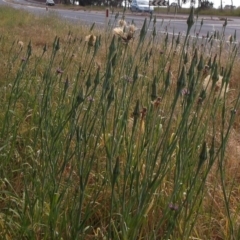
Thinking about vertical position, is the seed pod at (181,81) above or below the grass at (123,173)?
above

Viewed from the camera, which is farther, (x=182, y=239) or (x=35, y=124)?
(x=35, y=124)

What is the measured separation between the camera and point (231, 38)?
3.08 meters

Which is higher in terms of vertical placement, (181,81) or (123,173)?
(181,81)

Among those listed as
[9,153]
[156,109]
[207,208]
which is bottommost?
[207,208]

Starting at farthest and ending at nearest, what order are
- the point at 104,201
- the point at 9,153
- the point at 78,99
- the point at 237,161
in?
the point at 237,161 → the point at 9,153 → the point at 104,201 → the point at 78,99

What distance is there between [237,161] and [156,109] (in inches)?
40.6

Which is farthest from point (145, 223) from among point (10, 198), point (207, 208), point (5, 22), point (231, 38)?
point (5, 22)

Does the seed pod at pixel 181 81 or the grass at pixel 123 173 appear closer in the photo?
the seed pod at pixel 181 81

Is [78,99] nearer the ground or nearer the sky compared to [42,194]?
nearer the sky

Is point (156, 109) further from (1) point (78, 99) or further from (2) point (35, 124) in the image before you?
(2) point (35, 124)

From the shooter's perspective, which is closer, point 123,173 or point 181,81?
point 181,81

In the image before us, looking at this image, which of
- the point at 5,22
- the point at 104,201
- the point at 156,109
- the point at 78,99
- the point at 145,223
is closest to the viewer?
the point at 78,99

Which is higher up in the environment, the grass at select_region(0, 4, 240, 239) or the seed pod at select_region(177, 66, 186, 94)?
the seed pod at select_region(177, 66, 186, 94)

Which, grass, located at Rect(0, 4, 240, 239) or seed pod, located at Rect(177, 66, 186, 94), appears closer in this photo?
seed pod, located at Rect(177, 66, 186, 94)
